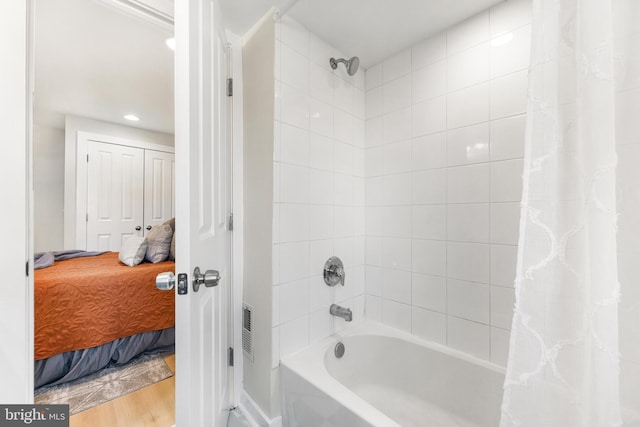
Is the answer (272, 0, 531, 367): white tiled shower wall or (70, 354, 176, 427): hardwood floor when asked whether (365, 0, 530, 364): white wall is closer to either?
(272, 0, 531, 367): white tiled shower wall

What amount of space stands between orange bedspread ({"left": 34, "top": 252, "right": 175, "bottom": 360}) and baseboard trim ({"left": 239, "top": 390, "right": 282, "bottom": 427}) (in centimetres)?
103

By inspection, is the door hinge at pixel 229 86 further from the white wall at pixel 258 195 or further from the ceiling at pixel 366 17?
the ceiling at pixel 366 17

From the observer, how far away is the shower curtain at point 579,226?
1.36 ft

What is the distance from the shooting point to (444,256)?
141cm

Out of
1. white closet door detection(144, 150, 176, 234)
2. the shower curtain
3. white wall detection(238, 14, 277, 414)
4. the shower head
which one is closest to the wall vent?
white wall detection(238, 14, 277, 414)

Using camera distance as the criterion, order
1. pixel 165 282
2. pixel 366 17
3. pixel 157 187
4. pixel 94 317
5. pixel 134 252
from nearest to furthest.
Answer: pixel 165 282 < pixel 366 17 < pixel 94 317 < pixel 134 252 < pixel 157 187

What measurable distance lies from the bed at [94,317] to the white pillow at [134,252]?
57 mm

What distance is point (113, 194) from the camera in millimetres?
3107

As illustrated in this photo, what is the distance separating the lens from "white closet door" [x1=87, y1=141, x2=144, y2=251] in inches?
117

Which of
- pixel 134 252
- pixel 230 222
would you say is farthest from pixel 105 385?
pixel 230 222

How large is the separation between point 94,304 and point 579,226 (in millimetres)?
2520

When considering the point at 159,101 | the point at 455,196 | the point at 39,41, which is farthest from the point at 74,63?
the point at 455,196

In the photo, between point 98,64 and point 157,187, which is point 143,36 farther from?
point 157,187

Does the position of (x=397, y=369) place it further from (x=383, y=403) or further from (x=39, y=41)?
(x=39, y=41)
